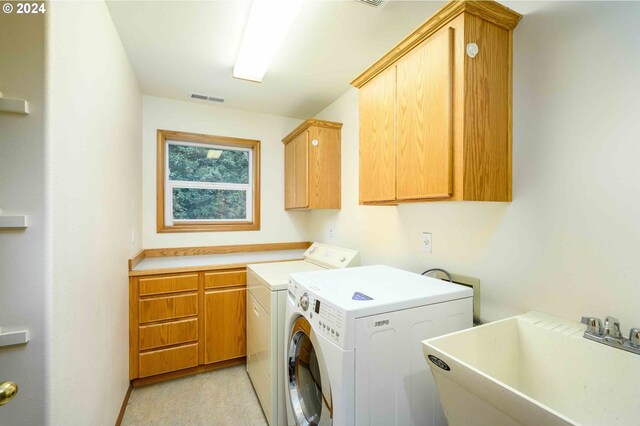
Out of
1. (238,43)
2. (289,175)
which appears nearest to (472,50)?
(238,43)

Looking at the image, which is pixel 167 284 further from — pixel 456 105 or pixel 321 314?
pixel 456 105

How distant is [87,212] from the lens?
1.21 m

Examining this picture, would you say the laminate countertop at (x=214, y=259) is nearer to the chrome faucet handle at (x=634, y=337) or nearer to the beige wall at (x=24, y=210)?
the beige wall at (x=24, y=210)

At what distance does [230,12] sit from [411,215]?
1670mm

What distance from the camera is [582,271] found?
1042 mm

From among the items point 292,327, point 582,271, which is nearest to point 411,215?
point 582,271

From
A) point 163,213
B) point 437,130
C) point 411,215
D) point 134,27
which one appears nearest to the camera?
point 437,130

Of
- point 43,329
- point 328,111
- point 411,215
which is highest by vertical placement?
point 328,111

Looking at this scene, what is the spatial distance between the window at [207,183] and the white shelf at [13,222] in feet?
6.66

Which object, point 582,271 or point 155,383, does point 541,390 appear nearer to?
point 582,271

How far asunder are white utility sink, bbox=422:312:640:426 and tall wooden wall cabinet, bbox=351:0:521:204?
1.87 feet

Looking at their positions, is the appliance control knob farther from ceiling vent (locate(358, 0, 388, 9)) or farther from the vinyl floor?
ceiling vent (locate(358, 0, 388, 9))

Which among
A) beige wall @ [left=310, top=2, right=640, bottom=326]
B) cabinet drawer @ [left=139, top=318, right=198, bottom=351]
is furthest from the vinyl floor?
beige wall @ [left=310, top=2, right=640, bottom=326]

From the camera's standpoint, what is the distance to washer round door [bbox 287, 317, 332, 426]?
1337 millimetres
